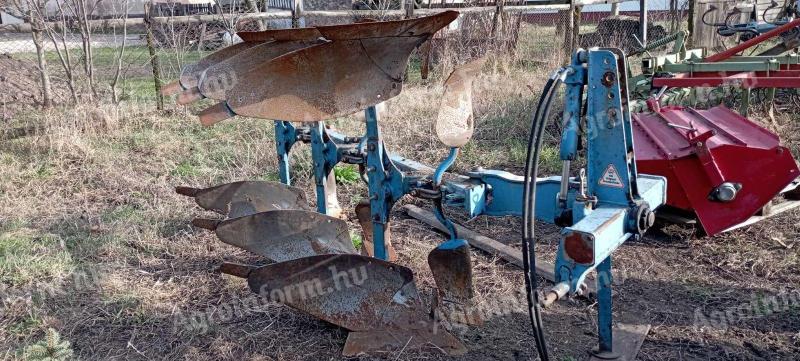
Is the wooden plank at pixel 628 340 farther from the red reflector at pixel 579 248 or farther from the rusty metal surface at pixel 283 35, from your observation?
the rusty metal surface at pixel 283 35

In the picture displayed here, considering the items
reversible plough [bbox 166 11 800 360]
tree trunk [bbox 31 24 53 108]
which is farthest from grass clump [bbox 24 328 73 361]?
tree trunk [bbox 31 24 53 108]

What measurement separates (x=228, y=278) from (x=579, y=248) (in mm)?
2125

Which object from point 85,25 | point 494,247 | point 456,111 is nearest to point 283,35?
point 456,111

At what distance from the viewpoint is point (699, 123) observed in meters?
3.90

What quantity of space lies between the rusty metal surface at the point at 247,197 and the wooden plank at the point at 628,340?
1916 millimetres

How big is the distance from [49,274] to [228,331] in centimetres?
125

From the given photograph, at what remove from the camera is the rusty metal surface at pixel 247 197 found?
3.97 m

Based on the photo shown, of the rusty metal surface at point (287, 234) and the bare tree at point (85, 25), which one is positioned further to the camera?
the bare tree at point (85, 25)

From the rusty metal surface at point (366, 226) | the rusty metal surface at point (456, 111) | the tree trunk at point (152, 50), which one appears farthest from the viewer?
the tree trunk at point (152, 50)

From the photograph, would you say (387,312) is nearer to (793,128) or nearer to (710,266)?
Answer: (710,266)

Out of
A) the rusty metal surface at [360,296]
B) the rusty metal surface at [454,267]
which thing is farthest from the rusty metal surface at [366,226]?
the rusty metal surface at [454,267]

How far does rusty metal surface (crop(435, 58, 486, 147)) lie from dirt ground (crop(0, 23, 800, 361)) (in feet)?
3.12

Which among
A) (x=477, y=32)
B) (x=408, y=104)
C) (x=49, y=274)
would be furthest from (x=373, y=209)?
(x=477, y=32)

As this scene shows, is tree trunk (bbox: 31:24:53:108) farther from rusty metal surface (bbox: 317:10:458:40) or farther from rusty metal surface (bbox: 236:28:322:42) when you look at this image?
rusty metal surface (bbox: 317:10:458:40)
